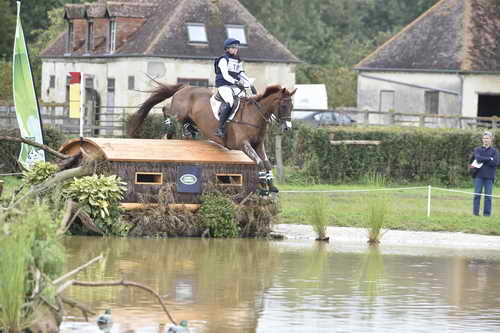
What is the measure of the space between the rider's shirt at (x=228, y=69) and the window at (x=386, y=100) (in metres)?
29.1

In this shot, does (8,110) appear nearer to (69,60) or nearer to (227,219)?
(69,60)

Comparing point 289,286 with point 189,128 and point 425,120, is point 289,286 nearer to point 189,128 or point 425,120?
point 189,128

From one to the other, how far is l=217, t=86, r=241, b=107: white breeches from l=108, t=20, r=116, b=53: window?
3009 cm

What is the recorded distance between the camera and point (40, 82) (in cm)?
6322

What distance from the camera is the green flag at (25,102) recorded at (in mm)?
26116

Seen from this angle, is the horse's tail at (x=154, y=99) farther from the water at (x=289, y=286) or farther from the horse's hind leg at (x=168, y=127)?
the water at (x=289, y=286)

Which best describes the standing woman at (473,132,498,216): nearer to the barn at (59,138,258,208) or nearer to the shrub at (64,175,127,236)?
the barn at (59,138,258,208)

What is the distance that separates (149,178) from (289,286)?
25.0ft

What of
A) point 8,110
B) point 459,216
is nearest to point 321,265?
point 459,216

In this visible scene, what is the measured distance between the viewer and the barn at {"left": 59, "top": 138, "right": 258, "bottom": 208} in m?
21.3

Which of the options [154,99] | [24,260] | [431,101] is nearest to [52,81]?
[431,101]

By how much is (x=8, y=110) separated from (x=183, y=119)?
59.5 feet

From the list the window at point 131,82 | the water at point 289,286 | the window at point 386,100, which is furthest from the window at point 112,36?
the water at point 289,286

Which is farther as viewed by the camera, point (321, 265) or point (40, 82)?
point (40, 82)
